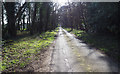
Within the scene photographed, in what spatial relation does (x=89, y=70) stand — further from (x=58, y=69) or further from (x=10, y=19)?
(x=10, y=19)

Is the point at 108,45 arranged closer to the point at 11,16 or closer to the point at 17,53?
the point at 17,53

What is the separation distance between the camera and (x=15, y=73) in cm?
546

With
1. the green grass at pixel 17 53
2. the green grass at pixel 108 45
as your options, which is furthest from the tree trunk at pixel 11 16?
the green grass at pixel 108 45

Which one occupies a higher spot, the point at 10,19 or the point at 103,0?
the point at 103,0

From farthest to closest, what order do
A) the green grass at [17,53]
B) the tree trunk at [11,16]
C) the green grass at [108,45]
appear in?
the tree trunk at [11,16] → the green grass at [108,45] → the green grass at [17,53]

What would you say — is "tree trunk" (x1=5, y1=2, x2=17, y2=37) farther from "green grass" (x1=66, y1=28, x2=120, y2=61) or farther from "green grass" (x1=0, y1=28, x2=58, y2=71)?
"green grass" (x1=66, y1=28, x2=120, y2=61)

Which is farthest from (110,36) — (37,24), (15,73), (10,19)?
(37,24)

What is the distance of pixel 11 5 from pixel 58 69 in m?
20.5

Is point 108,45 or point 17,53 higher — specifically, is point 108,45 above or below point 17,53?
above

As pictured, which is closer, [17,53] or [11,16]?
[17,53]

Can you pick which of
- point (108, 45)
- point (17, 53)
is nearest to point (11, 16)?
point (17, 53)

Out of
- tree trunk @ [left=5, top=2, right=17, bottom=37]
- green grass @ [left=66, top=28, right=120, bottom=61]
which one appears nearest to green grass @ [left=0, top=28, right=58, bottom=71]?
green grass @ [left=66, top=28, right=120, bottom=61]

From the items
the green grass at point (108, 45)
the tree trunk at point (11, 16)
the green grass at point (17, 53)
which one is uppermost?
the tree trunk at point (11, 16)

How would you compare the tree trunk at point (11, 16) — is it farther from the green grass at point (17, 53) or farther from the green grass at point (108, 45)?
the green grass at point (108, 45)
